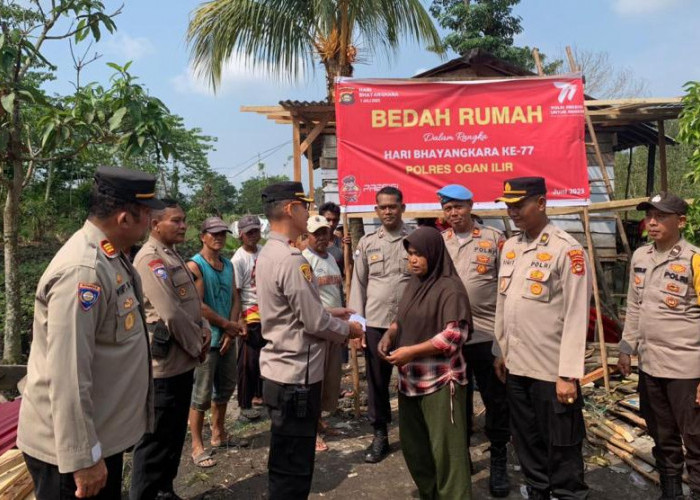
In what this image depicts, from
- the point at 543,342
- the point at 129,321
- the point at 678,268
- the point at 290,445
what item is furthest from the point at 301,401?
the point at 678,268

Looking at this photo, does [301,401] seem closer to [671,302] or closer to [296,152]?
[671,302]

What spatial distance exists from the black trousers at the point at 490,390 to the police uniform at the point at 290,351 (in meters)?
1.35

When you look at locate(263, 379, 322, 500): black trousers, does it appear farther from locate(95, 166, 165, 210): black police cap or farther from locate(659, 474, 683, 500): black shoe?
locate(659, 474, 683, 500): black shoe

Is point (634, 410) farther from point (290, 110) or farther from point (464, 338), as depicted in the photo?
point (290, 110)

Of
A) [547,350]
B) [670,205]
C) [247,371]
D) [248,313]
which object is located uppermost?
[670,205]

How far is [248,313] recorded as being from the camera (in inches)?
190

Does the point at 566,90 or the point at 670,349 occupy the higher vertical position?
the point at 566,90

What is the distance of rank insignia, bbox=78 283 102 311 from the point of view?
177 centimetres

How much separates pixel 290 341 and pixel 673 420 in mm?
2505

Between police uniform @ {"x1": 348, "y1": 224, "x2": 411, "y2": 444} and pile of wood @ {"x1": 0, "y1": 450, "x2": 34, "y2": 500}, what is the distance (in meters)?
2.37

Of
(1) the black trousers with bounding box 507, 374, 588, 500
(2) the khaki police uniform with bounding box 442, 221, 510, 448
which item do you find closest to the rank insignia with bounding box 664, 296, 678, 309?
(1) the black trousers with bounding box 507, 374, 588, 500

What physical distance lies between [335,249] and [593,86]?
23.9m

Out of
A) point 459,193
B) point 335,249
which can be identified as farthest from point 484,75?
point 459,193

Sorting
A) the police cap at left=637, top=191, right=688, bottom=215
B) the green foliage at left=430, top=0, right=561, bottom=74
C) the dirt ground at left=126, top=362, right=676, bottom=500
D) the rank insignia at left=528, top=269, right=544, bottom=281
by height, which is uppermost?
the green foliage at left=430, top=0, right=561, bottom=74
